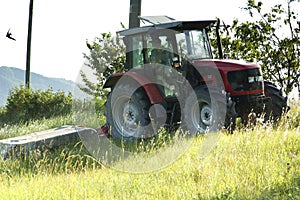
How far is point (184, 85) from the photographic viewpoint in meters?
8.57

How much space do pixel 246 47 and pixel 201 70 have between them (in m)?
8.15

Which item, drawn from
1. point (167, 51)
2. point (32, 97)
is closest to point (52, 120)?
point (32, 97)

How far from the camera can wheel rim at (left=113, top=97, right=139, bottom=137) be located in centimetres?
918

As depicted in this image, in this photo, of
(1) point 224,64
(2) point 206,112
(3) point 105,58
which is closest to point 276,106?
(1) point 224,64

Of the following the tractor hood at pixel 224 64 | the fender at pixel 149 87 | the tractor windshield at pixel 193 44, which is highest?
the tractor windshield at pixel 193 44

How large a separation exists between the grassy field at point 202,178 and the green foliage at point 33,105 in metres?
9.06

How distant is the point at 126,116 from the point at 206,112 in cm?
172

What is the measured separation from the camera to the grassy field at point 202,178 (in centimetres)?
533

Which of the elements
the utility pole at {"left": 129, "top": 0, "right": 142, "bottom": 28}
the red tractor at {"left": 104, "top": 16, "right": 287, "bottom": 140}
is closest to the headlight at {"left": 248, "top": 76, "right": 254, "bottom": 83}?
the red tractor at {"left": 104, "top": 16, "right": 287, "bottom": 140}

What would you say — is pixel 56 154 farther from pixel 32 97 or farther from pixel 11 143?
pixel 32 97

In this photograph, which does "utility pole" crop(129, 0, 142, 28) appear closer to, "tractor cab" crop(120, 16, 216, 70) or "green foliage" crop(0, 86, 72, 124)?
"tractor cab" crop(120, 16, 216, 70)

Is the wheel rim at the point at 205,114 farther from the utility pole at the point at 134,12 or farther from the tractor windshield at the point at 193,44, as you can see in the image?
the utility pole at the point at 134,12

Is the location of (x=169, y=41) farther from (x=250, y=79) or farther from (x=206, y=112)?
(x=250, y=79)

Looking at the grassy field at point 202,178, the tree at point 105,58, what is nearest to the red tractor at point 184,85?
the grassy field at point 202,178
